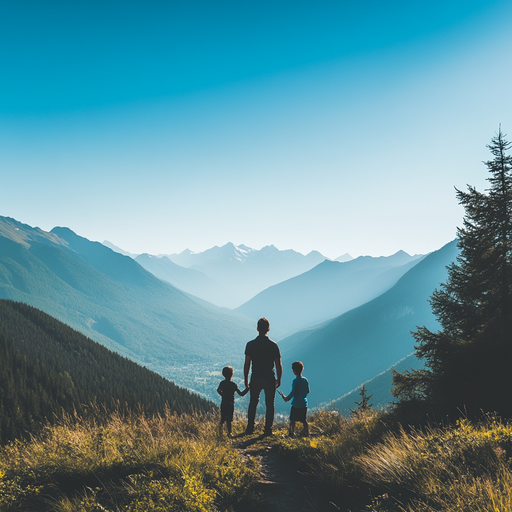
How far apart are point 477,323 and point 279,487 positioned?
1236 centimetres

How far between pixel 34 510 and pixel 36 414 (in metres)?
85.8

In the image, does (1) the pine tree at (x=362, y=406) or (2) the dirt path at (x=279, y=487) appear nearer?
(2) the dirt path at (x=279, y=487)

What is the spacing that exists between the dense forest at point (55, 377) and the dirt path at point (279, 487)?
5543 cm

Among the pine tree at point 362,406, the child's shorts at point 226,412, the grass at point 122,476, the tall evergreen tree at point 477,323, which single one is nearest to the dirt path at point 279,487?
the grass at point 122,476

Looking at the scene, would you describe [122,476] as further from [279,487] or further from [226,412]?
[226,412]

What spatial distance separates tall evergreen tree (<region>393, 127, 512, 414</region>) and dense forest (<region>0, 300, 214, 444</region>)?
5439cm

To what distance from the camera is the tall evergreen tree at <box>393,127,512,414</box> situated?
34.3 ft

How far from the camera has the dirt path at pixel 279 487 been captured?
4.62 m

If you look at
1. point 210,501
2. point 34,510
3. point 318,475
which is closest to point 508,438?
point 318,475

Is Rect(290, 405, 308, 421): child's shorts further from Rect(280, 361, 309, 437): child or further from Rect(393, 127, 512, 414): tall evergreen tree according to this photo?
Rect(393, 127, 512, 414): tall evergreen tree

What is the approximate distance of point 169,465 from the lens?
4742mm

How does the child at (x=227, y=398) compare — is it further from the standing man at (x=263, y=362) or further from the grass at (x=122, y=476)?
the grass at (x=122, y=476)

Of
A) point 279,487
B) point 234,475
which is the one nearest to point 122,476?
point 234,475

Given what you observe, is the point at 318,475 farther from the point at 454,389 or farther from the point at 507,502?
the point at 454,389
